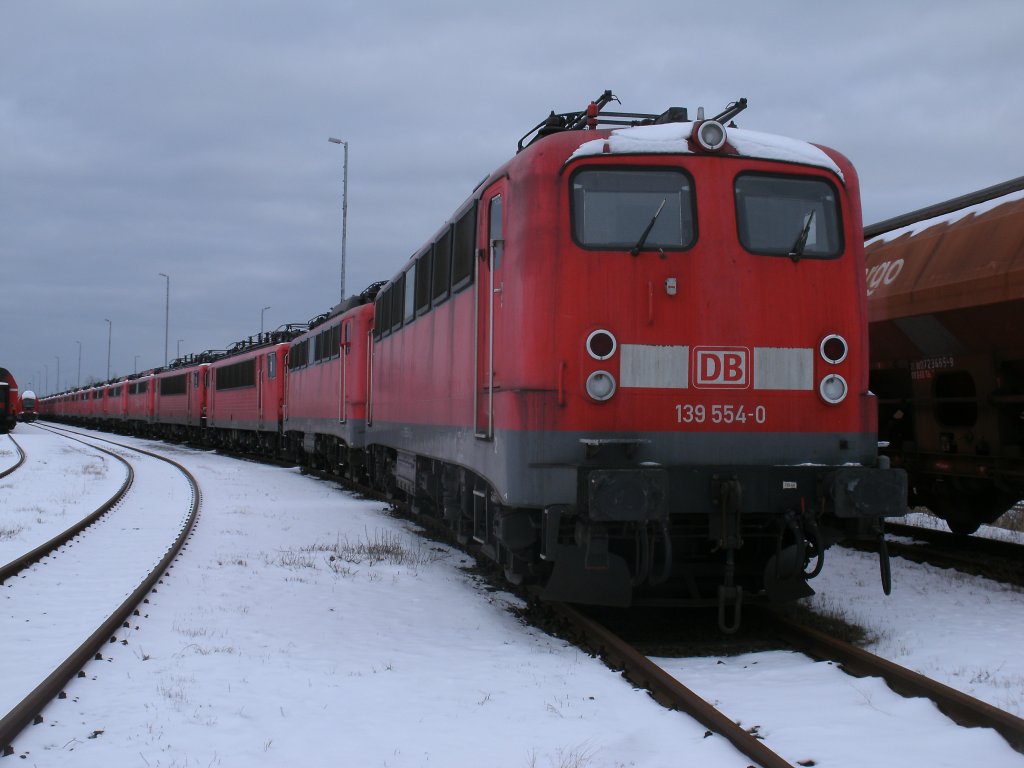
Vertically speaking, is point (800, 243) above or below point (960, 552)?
above

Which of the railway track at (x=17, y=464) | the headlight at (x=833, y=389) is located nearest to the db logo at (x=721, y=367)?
the headlight at (x=833, y=389)

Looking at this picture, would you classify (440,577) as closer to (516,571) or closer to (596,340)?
(516,571)

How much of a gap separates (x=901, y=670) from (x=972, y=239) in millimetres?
4898

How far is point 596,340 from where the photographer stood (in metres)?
6.12

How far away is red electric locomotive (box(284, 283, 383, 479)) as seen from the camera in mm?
15547

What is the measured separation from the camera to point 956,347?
9.04 m

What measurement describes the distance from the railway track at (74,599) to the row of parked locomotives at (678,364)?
2692 millimetres

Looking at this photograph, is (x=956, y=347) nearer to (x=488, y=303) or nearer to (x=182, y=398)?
(x=488, y=303)

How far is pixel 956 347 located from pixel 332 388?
37.0 ft

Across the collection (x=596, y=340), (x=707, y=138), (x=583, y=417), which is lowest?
(x=583, y=417)

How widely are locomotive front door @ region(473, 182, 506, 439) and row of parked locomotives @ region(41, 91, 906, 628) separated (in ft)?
0.12

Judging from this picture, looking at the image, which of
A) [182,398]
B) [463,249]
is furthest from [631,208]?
[182,398]

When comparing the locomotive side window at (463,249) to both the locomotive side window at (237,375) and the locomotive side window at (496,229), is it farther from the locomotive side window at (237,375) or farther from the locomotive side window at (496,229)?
the locomotive side window at (237,375)

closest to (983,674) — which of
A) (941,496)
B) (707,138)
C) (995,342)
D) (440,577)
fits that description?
(707,138)
